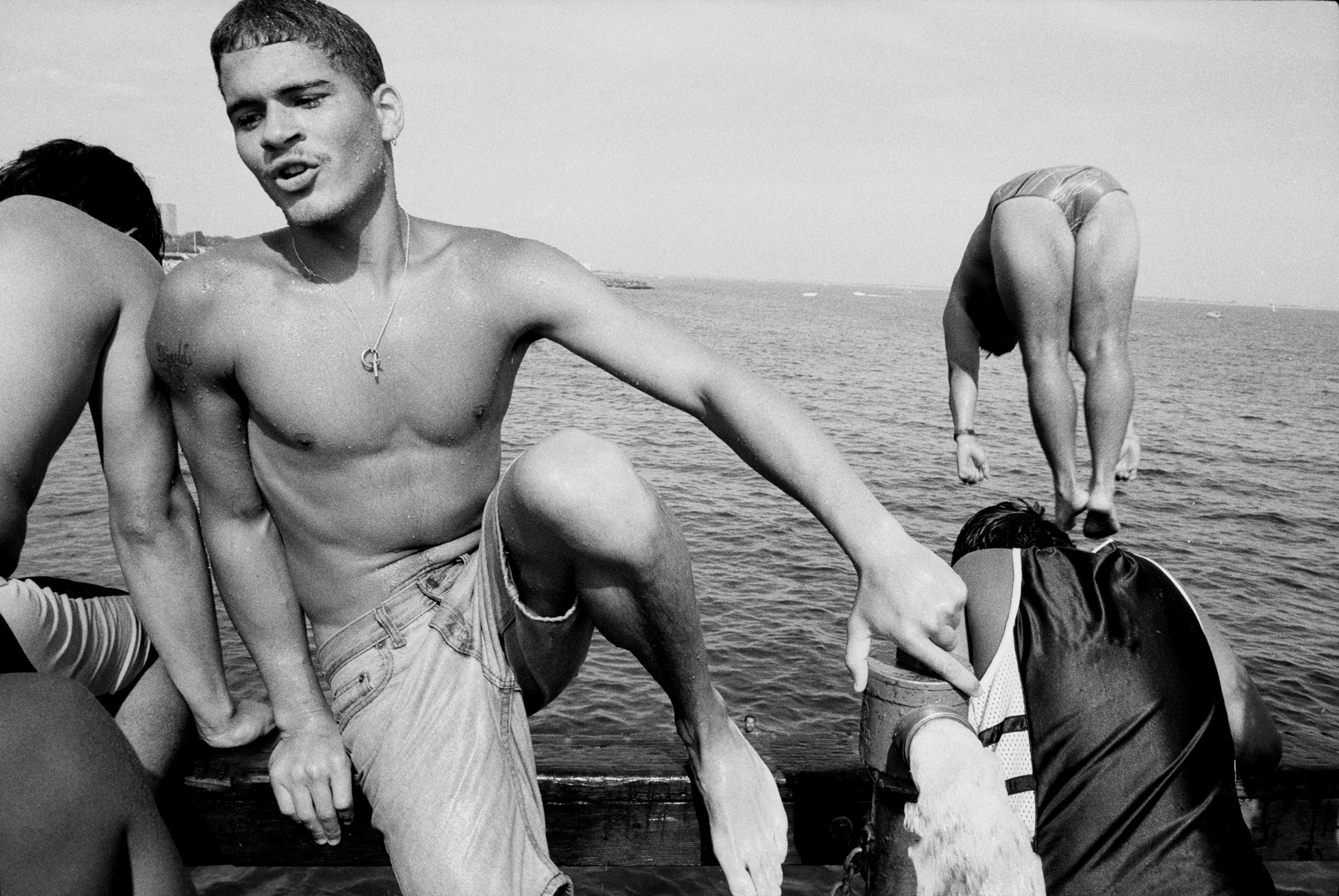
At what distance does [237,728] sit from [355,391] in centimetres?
104

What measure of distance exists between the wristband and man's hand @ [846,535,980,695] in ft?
0.23

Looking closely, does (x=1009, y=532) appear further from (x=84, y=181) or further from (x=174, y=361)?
(x=84, y=181)

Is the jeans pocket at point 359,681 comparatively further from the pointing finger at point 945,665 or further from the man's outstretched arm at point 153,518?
the pointing finger at point 945,665

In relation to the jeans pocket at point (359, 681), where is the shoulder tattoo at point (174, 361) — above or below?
above

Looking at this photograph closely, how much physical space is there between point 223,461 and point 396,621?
2.12ft

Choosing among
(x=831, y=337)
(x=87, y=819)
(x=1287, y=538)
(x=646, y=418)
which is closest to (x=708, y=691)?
(x=87, y=819)

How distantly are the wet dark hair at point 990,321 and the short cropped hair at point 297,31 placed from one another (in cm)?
314

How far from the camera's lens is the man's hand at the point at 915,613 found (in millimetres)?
1949

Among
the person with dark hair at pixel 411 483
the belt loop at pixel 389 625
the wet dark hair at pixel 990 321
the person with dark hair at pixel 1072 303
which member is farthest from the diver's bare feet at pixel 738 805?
the wet dark hair at pixel 990 321

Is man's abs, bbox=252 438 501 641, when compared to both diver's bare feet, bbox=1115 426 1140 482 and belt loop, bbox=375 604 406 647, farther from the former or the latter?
diver's bare feet, bbox=1115 426 1140 482

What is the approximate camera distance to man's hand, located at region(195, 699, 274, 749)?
2738mm

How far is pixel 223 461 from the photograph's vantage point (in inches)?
104

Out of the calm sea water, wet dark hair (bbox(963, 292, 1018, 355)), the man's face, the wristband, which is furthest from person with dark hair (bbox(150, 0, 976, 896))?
wet dark hair (bbox(963, 292, 1018, 355))

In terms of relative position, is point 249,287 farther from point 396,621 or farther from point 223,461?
point 396,621
